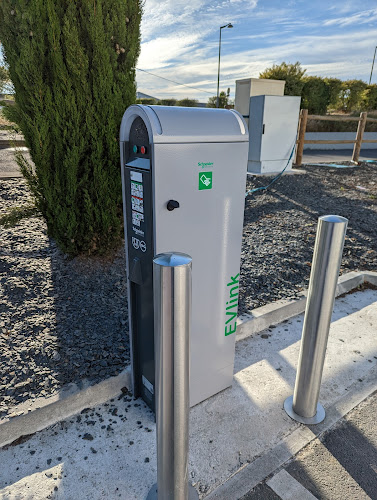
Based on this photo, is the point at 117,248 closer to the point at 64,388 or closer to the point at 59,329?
the point at 59,329

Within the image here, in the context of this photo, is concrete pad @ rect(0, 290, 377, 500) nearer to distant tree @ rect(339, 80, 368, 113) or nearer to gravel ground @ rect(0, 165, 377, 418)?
gravel ground @ rect(0, 165, 377, 418)

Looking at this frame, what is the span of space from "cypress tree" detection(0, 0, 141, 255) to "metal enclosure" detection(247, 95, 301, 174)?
5.22 metres

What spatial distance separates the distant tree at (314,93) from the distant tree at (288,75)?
2.49 ft

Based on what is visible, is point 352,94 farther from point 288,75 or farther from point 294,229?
point 294,229

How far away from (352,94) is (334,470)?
23.2 meters

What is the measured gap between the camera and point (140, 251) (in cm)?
196

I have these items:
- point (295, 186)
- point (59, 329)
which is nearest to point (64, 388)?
point (59, 329)

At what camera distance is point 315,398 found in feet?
7.16

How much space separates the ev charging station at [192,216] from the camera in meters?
1.73

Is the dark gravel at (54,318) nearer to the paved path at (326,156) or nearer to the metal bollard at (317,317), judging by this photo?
the metal bollard at (317,317)

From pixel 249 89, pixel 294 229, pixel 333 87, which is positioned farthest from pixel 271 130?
pixel 333 87

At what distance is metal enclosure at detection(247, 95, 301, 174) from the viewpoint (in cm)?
810

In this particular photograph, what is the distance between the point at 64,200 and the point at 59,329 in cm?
124

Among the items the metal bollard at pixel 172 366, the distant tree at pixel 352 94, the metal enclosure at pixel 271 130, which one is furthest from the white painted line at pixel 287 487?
the distant tree at pixel 352 94
